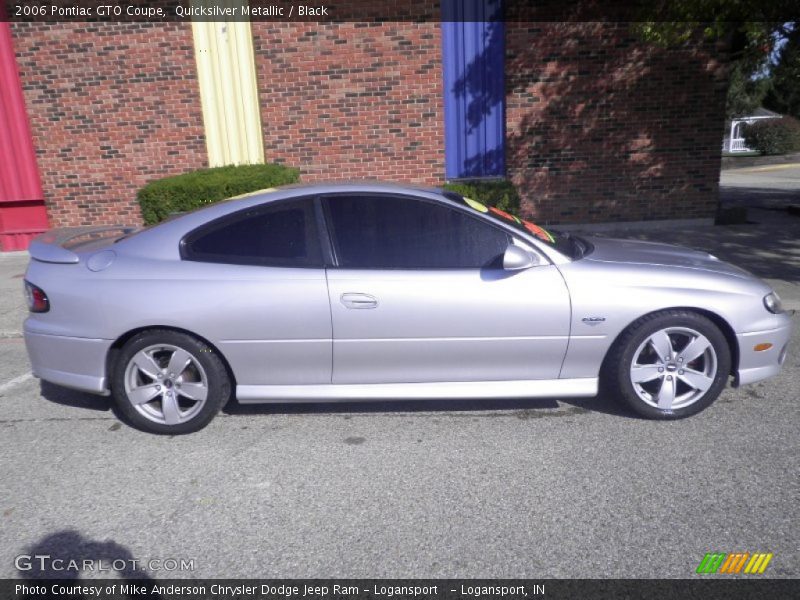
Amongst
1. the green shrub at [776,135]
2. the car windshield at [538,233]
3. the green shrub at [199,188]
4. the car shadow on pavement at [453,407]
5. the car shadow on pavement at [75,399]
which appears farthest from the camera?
the green shrub at [776,135]

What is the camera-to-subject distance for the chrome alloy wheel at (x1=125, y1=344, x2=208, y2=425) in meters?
4.05

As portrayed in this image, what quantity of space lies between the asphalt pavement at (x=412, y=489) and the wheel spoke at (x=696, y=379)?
0.24 metres

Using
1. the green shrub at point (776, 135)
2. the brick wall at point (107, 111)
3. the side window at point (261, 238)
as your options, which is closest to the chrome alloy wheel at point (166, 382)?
the side window at point (261, 238)

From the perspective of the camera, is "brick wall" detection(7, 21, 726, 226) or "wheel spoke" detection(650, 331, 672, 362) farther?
"brick wall" detection(7, 21, 726, 226)

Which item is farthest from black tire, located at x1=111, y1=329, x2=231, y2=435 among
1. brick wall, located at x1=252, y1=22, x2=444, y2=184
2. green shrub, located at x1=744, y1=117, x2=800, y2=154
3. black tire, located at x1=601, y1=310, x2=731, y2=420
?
green shrub, located at x1=744, y1=117, x2=800, y2=154

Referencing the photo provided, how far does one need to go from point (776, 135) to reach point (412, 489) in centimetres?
3245

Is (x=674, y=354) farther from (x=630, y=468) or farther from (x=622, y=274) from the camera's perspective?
(x=630, y=468)

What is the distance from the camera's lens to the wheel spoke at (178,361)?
404cm

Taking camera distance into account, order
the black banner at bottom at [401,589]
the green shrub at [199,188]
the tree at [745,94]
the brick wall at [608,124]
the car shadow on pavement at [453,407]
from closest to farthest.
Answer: the black banner at bottom at [401,589]
the car shadow on pavement at [453,407]
the green shrub at [199,188]
the brick wall at [608,124]
the tree at [745,94]

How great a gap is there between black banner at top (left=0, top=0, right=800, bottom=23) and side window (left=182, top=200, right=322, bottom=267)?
7.13 meters

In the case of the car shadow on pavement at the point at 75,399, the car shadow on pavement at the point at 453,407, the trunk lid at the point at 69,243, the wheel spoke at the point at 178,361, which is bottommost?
the car shadow on pavement at the point at 453,407

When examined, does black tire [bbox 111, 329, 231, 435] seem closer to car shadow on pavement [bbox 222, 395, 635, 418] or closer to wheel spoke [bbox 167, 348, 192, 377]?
wheel spoke [bbox 167, 348, 192, 377]

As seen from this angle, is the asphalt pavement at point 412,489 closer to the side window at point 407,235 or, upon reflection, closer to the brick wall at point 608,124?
the side window at point 407,235
